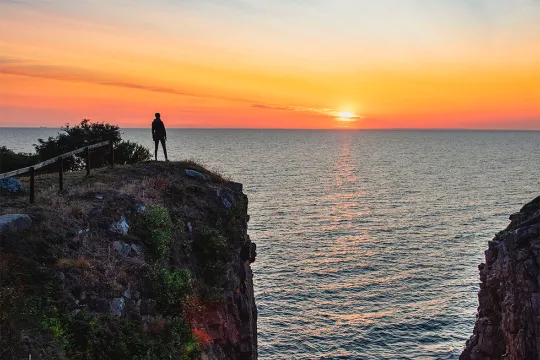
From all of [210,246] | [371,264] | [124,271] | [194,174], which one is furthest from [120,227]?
[371,264]

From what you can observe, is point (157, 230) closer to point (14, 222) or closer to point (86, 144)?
point (14, 222)

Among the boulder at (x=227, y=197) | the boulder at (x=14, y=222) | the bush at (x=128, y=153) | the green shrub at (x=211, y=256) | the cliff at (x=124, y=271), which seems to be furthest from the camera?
the bush at (x=128, y=153)

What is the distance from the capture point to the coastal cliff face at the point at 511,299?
91.9ft

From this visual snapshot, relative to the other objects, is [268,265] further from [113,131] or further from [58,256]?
[58,256]

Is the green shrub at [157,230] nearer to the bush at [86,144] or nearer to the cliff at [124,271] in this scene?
the cliff at [124,271]

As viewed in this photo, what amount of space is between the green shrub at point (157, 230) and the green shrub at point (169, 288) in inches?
47.0

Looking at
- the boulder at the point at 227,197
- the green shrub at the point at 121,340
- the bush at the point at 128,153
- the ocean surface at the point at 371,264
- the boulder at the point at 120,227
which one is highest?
the bush at the point at 128,153

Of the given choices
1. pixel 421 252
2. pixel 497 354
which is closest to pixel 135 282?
pixel 497 354

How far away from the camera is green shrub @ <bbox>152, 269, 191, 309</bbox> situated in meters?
16.8

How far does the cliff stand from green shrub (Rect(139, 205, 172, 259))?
4 cm

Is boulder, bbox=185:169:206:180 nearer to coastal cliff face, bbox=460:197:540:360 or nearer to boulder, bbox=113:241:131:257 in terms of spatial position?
boulder, bbox=113:241:131:257

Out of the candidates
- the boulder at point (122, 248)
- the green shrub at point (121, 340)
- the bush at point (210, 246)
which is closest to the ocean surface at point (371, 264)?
the bush at point (210, 246)

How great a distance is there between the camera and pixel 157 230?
19.2 m

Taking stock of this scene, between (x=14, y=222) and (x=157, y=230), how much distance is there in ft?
17.9
